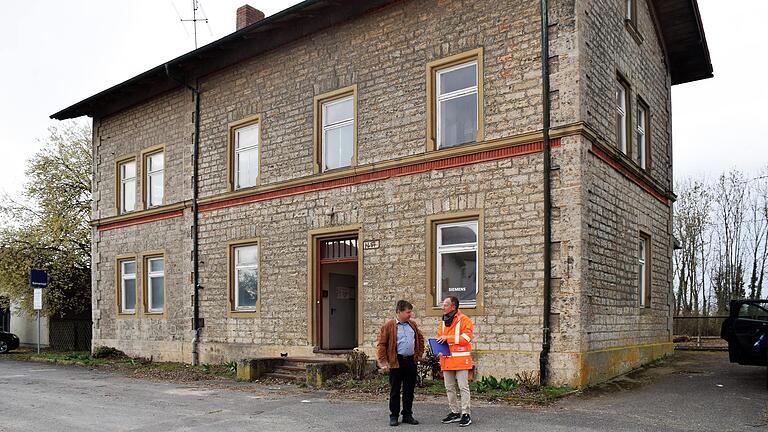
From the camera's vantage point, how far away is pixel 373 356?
15.1m

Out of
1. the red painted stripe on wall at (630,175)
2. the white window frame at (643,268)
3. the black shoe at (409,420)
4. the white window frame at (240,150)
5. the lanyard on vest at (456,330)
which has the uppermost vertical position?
the white window frame at (240,150)

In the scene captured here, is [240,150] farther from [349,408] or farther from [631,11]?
[631,11]

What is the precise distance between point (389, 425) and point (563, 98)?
6.46 meters

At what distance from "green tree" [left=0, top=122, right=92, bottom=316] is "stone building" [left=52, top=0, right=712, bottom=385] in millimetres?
6056

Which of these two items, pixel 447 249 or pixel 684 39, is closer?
pixel 447 249

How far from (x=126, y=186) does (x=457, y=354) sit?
16.0 m

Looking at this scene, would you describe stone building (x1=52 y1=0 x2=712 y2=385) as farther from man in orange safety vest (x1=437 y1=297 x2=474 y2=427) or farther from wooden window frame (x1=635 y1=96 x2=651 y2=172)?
man in orange safety vest (x1=437 y1=297 x2=474 y2=427)

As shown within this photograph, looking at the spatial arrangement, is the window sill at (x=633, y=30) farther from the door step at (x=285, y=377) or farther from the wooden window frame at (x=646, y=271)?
the door step at (x=285, y=377)

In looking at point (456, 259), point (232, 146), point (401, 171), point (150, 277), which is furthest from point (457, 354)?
point (150, 277)

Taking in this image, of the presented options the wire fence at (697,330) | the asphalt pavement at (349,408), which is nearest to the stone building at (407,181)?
the asphalt pavement at (349,408)

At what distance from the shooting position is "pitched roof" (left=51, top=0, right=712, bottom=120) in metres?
16.5

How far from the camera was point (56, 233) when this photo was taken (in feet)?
89.5

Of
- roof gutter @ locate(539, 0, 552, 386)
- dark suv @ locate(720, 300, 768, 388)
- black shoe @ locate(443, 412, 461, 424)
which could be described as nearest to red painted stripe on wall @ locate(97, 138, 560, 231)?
roof gutter @ locate(539, 0, 552, 386)

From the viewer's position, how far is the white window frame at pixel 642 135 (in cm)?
1708
